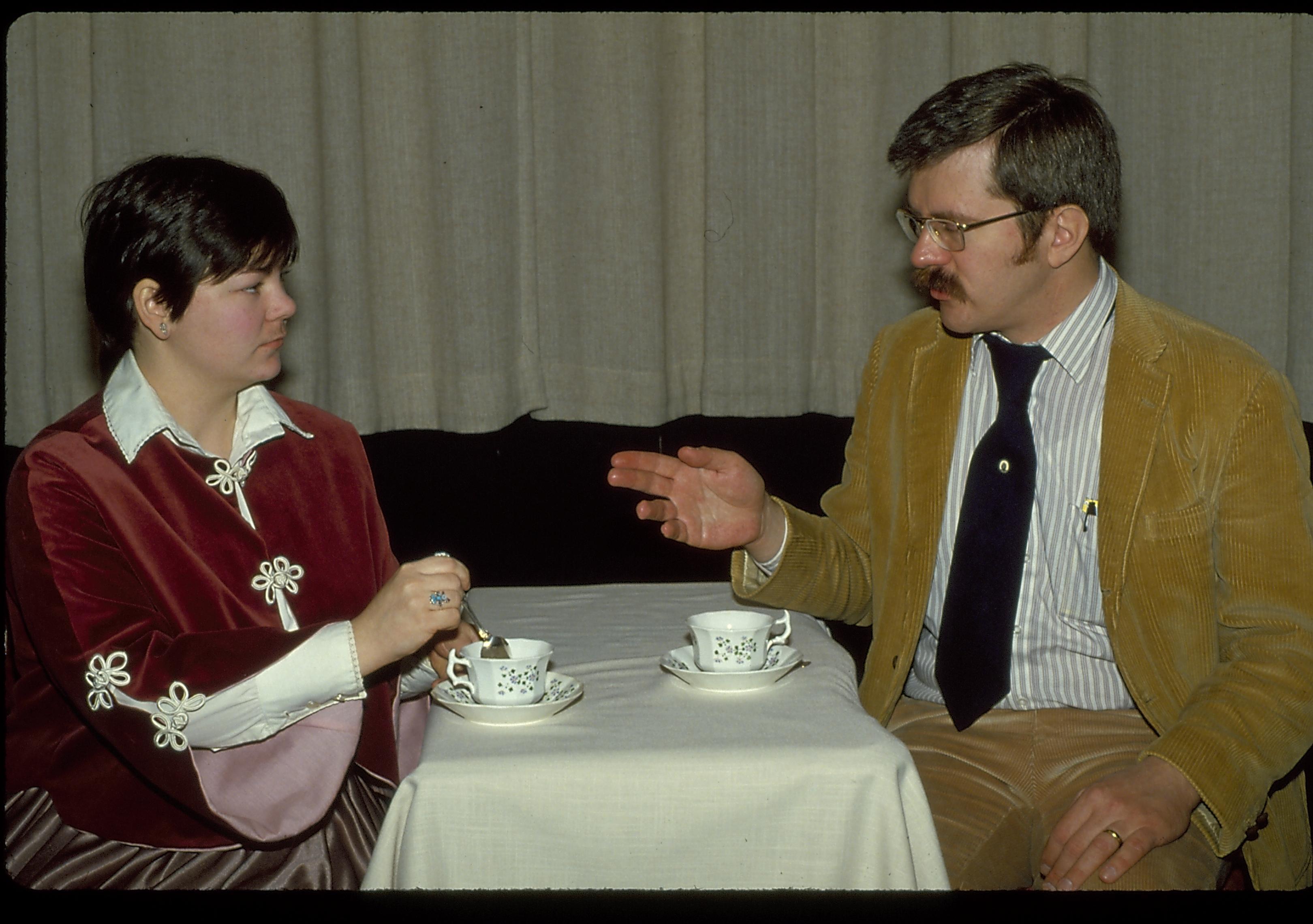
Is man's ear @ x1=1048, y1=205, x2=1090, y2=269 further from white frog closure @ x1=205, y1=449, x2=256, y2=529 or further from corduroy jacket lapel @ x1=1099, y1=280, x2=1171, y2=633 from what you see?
white frog closure @ x1=205, y1=449, x2=256, y2=529

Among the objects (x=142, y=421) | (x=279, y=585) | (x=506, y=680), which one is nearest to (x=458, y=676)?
(x=506, y=680)

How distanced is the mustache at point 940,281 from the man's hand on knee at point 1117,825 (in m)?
0.71

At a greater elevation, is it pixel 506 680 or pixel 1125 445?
pixel 1125 445

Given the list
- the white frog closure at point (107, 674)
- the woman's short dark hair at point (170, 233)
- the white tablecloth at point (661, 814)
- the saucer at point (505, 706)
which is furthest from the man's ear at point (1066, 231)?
the white frog closure at point (107, 674)

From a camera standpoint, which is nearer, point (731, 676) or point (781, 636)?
point (731, 676)

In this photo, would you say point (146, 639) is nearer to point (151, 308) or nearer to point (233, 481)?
point (233, 481)

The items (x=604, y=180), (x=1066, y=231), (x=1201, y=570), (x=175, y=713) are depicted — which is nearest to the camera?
(x=175, y=713)

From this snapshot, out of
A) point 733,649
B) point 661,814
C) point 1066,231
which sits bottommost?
point 661,814

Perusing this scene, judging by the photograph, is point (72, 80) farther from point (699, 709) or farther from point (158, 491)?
point (699, 709)

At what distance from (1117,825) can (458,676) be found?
2.71 ft

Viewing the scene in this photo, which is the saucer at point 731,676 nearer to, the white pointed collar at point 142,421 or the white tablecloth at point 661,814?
the white tablecloth at point 661,814

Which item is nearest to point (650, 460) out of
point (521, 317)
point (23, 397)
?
point (521, 317)

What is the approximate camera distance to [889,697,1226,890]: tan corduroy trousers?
65.4 inches

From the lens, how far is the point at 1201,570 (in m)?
1.70
